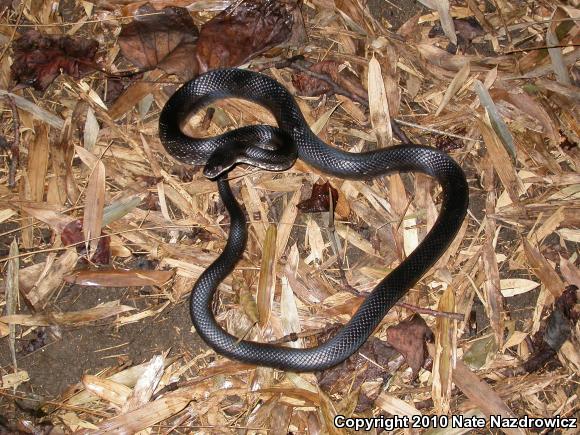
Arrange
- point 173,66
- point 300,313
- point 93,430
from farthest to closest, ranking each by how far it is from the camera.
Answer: point 173,66, point 300,313, point 93,430

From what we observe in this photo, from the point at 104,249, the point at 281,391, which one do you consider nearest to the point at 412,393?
the point at 281,391

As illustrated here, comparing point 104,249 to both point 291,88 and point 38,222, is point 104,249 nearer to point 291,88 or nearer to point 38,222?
point 38,222

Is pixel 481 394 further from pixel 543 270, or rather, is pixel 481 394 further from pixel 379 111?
pixel 379 111

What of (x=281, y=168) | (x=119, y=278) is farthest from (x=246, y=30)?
(x=119, y=278)

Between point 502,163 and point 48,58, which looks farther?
point 48,58

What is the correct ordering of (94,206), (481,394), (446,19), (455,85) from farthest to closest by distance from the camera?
1. (446,19)
2. (455,85)
3. (94,206)
4. (481,394)
